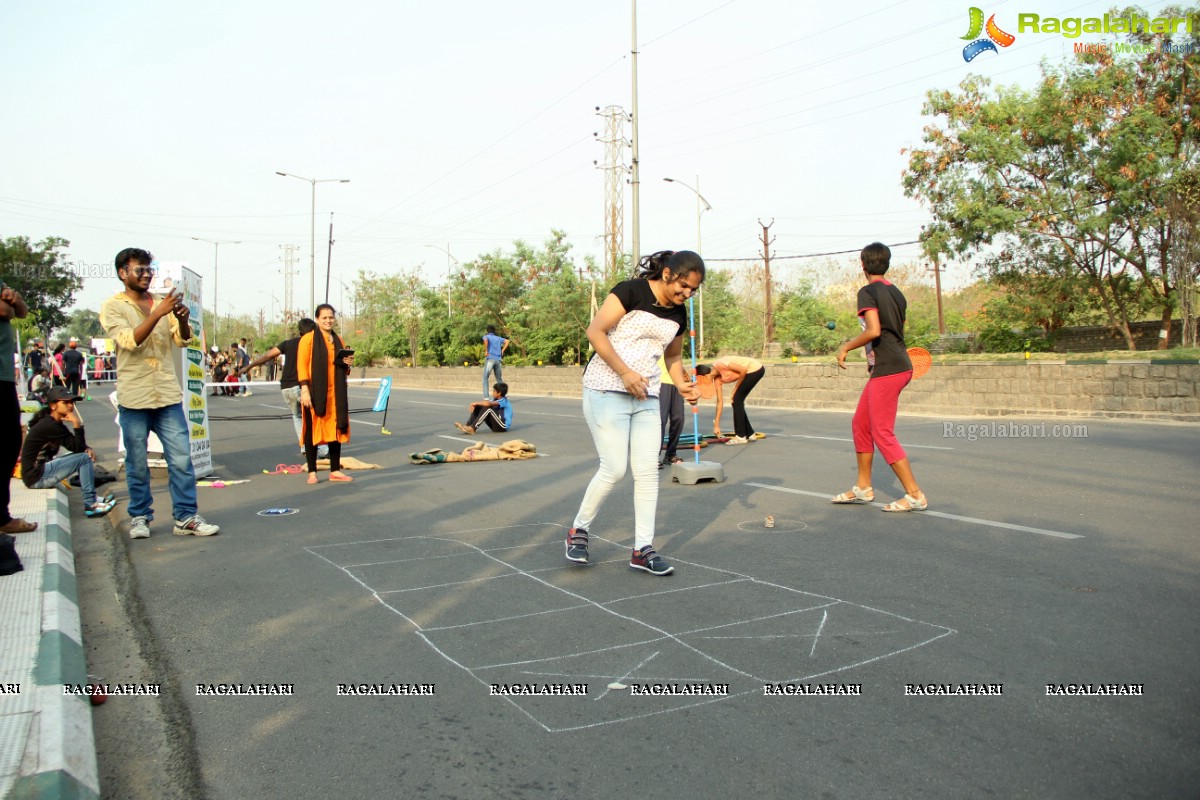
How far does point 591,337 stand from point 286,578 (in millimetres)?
2344

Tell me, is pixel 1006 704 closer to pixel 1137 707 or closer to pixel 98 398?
pixel 1137 707

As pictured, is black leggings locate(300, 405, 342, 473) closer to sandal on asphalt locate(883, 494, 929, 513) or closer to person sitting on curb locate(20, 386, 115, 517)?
person sitting on curb locate(20, 386, 115, 517)

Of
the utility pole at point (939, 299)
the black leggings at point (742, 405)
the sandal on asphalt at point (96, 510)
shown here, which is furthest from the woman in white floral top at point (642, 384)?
the utility pole at point (939, 299)

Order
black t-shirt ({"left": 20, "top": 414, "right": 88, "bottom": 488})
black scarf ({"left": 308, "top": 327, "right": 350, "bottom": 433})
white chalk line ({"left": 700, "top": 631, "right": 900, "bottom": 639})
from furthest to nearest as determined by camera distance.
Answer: black scarf ({"left": 308, "top": 327, "right": 350, "bottom": 433})
black t-shirt ({"left": 20, "top": 414, "right": 88, "bottom": 488})
white chalk line ({"left": 700, "top": 631, "right": 900, "bottom": 639})

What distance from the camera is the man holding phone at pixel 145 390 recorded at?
6453mm

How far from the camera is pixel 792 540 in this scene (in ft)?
20.1

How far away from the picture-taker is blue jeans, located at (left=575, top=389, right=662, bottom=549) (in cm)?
526

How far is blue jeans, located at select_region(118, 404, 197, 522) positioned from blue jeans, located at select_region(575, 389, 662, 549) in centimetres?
325

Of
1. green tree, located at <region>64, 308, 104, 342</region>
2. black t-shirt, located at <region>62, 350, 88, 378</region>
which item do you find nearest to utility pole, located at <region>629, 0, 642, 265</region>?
black t-shirt, located at <region>62, 350, 88, 378</region>

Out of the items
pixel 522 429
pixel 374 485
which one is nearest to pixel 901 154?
pixel 522 429

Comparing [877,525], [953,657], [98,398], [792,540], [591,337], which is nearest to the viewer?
[953,657]

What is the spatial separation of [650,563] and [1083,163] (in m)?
27.4

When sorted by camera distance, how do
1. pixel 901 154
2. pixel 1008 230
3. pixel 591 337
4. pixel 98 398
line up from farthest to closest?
pixel 98 398, pixel 901 154, pixel 1008 230, pixel 591 337

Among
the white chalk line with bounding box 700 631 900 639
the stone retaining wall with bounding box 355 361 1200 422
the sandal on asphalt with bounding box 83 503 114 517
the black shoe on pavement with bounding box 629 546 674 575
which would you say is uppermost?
the stone retaining wall with bounding box 355 361 1200 422
